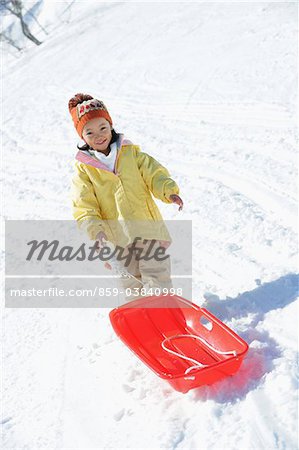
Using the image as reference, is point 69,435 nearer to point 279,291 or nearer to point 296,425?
point 296,425

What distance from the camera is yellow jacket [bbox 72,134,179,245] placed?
322cm

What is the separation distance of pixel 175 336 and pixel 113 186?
38.3 inches

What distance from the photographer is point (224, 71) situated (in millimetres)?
7918

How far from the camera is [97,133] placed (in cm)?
318

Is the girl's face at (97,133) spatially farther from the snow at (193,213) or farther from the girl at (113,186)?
the snow at (193,213)

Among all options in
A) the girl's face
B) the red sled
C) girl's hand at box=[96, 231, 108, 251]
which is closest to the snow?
the red sled

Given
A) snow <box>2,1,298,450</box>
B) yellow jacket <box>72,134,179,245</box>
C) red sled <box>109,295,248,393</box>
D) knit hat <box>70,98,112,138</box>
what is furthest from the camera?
yellow jacket <box>72,134,179,245</box>

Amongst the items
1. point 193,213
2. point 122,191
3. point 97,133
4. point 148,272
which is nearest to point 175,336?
point 148,272

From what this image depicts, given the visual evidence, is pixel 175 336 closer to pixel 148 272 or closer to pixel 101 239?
pixel 148 272

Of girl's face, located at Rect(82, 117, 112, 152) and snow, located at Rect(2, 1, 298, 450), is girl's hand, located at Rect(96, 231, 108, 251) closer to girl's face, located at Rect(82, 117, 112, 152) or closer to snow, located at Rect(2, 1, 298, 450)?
girl's face, located at Rect(82, 117, 112, 152)

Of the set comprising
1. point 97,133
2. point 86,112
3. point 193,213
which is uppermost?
point 86,112

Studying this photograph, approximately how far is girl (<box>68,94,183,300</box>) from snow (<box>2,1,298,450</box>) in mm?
655

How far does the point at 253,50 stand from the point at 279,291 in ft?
18.9

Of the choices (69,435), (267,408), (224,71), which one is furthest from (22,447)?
(224,71)
